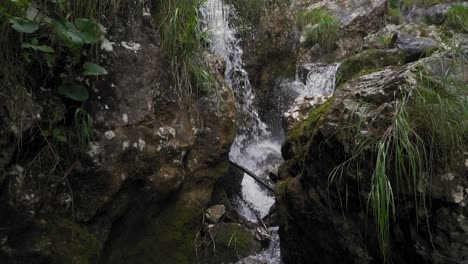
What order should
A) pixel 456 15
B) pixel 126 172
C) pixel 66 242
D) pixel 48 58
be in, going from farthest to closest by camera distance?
pixel 456 15 → pixel 126 172 → pixel 66 242 → pixel 48 58

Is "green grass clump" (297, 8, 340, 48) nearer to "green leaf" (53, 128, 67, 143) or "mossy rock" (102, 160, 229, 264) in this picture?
"mossy rock" (102, 160, 229, 264)

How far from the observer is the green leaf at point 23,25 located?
6.76ft

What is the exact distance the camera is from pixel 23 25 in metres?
2.09

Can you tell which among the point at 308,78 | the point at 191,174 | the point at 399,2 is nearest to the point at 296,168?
the point at 191,174

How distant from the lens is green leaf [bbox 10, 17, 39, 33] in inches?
81.1

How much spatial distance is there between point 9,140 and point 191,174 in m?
1.25

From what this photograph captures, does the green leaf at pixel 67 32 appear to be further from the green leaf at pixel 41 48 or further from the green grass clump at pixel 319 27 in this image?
the green grass clump at pixel 319 27

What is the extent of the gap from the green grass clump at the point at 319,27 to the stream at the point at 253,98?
0.72 m

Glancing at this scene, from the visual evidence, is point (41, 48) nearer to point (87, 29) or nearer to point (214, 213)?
point (87, 29)

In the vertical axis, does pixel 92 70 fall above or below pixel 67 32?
below

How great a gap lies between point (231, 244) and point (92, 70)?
1.68 metres

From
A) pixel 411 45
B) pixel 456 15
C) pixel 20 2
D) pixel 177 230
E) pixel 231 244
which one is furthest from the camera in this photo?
pixel 456 15

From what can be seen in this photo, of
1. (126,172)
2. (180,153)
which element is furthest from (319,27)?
(126,172)

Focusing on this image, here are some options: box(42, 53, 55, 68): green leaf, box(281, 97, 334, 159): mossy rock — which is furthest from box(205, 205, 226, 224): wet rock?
box(42, 53, 55, 68): green leaf
